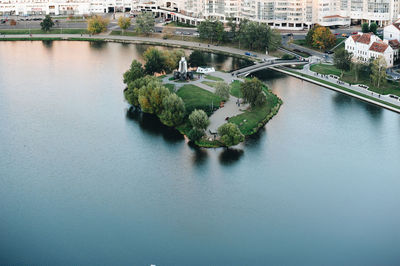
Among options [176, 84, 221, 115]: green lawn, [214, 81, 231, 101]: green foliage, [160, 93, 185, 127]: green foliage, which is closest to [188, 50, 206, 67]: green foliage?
[176, 84, 221, 115]: green lawn

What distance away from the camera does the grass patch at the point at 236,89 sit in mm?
42569

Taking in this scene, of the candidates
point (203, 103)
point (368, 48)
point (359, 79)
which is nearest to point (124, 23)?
point (368, 48)

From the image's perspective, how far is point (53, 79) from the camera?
49438 millimetres

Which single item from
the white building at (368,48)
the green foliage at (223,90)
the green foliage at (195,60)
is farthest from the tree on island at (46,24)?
the green foliage at (223,90)

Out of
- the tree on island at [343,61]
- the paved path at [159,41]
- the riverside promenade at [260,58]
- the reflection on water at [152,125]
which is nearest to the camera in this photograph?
the reflection on water at [152,125]

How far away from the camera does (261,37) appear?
184ft

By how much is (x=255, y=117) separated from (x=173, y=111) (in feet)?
17.1

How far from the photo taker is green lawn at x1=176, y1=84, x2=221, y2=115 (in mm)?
39344

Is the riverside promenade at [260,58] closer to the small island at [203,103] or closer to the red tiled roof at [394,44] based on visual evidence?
the small island at [203,103]

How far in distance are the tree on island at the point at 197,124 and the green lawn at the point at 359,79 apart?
14.8 metres

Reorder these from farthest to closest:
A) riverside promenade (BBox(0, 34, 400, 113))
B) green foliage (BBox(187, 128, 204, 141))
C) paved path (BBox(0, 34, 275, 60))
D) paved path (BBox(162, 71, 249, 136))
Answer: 1. paved path (BBox(0, 34, 275, 60))
2. riverside promenade (BBox(0, 34, 400, 113))
3. paved path (BBox(162, 71, 249, 136))
4. green foliage (BBox(187, 128, 204, 141))

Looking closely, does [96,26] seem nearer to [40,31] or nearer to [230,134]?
[40,31]

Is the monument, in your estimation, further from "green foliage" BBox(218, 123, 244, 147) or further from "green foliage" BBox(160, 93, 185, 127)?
"green foliage" BBox(218, 123, 244, 147)

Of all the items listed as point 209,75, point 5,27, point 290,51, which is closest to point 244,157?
point 209,75
